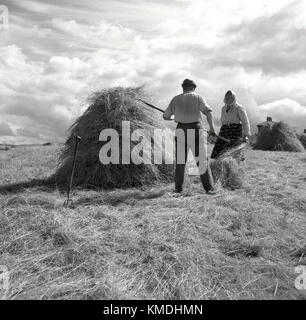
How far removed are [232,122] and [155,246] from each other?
4.10 meters

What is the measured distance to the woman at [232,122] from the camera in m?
7.32

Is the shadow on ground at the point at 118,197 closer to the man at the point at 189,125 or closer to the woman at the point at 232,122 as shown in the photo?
the man at the point at 189,125

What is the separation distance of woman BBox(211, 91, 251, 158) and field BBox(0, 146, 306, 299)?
1.57 meters

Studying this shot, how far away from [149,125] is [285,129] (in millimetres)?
11357

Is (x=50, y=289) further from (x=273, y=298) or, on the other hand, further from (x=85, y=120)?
(x=85, y=120)

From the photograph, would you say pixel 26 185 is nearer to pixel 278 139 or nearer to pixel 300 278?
pixel 300 278

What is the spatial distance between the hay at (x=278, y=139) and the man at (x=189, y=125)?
35.7 feet

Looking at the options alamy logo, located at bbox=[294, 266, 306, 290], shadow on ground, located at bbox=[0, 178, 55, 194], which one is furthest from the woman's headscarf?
alamy logo, located at bbox=[294, 266, 306, 290]

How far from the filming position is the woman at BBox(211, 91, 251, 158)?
732 centimetres

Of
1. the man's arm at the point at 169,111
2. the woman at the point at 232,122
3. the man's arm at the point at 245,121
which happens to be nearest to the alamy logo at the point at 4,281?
the man's arm at the point at 169,111

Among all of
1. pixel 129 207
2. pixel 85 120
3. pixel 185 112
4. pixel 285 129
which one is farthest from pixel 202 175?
pixel 285 129

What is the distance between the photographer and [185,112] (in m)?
6.36

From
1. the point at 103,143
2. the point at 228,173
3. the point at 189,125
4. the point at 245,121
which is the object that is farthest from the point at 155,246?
the point at 245,121

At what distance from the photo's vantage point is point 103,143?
7.13m
